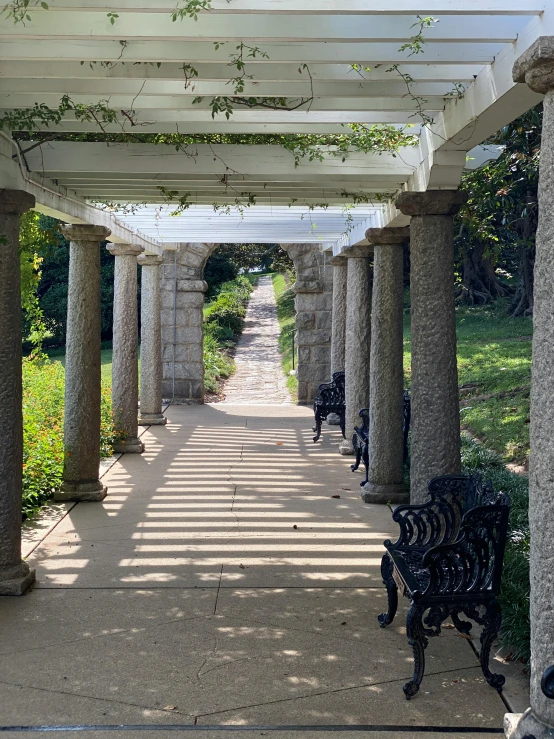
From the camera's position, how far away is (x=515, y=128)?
7621 millimetres

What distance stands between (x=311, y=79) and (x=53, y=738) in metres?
A: 3.38

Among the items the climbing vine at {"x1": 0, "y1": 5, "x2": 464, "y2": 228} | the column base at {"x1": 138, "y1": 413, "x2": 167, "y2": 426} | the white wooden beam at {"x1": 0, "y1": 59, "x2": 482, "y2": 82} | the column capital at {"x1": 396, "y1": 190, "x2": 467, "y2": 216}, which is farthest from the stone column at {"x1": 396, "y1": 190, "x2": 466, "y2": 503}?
the column base at {"x1": 138, "y1": 413, "x2": 167, "y2": 426}

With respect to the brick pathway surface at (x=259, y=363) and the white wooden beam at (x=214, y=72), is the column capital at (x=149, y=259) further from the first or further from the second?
the white wooden beam at (x=214, y=72)

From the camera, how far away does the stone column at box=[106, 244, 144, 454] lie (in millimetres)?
11656

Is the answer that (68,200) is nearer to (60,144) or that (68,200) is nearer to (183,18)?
(60,144)

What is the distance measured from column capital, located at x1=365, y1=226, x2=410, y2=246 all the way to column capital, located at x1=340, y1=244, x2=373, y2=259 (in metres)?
2.20

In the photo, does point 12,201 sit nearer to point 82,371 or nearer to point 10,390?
point 10,390

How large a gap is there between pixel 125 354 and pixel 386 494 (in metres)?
4.47

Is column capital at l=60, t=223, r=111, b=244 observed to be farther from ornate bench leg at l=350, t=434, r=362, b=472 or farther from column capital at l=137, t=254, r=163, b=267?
column capital at l=137, t=254, r=163, b=267

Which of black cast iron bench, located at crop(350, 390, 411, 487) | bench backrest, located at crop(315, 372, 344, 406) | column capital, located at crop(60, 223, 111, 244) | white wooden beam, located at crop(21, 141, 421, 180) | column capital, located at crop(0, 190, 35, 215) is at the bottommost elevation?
black cast iron bench, located at crop(350, 390, 411, 487)

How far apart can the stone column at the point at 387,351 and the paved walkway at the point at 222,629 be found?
57 cm

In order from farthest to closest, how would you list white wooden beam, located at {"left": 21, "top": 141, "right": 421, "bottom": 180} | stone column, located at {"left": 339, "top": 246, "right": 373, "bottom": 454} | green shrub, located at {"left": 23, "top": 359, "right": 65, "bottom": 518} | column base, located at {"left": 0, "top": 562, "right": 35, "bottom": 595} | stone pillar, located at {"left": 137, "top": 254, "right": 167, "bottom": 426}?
stone pillar, located at {"left": 137, "top": 254, "right": 167, "bottom": 426} < stone column, located at {"left": 339, "top": 246, "right": 373, "bottom": 454} < green shrub, located at {"left": 23, "top": 359, "right": 65, "bottom": 518} < white wooden beam, located at {"left": 21, "top": 141, "right": 421, "bottom": 180} < column base, located at {"left": 0, "top": 562, "right": 35, "bottom": 595}

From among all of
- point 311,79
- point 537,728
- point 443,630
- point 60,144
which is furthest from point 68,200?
point 537,728

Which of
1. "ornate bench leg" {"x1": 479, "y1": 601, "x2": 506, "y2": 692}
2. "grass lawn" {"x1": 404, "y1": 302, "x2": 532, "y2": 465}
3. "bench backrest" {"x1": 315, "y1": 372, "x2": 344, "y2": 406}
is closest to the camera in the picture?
"ornate bench leg" {"x1": 479, "y1": 601, "x2": 506, "y2": 692}
